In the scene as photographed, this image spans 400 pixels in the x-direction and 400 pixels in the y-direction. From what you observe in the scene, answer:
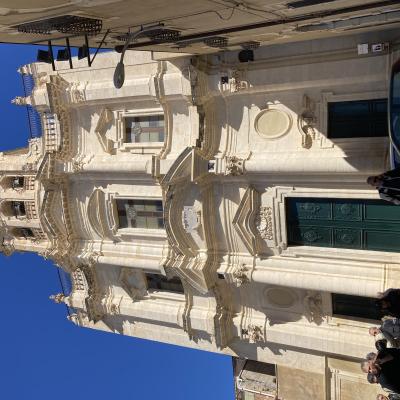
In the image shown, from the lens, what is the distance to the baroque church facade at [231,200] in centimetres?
1441

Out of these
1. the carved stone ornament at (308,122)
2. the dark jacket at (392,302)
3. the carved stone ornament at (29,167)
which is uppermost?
the carved stone ornament at (308,122)

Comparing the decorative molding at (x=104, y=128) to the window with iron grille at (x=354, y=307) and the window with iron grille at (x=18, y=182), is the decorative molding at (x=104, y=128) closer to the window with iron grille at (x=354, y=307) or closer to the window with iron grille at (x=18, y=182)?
the window with iron grille at (x=18, y=182)

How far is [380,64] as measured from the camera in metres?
13.5

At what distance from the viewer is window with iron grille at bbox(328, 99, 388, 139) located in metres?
14.0

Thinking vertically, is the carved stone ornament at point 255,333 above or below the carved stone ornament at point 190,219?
below

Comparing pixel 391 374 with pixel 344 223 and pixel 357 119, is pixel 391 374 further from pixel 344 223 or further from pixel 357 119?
pixel 357 119

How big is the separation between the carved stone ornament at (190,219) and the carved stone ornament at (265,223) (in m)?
1.88

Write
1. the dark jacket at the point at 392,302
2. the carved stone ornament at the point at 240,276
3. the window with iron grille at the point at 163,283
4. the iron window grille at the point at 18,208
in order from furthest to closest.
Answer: the iron window grille at the point at 18,208 < the window with iron grille at the point at 163,283 < the carved stone ornament at the point at 240,276 < the dark jacket at the point at 392,302

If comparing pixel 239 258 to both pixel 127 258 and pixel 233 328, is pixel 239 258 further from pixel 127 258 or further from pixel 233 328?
pixel 127 258

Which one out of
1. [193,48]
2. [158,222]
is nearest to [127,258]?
[158,222]

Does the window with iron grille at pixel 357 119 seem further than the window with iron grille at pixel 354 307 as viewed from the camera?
No

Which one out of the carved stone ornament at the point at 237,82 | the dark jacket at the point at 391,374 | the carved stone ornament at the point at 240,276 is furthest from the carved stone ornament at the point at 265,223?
the dark jacket at the point at 391,374

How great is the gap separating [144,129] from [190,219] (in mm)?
3677

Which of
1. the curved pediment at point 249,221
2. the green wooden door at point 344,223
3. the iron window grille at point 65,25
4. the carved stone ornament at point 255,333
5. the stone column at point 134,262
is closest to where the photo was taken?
the iron window grille at point 65,25
